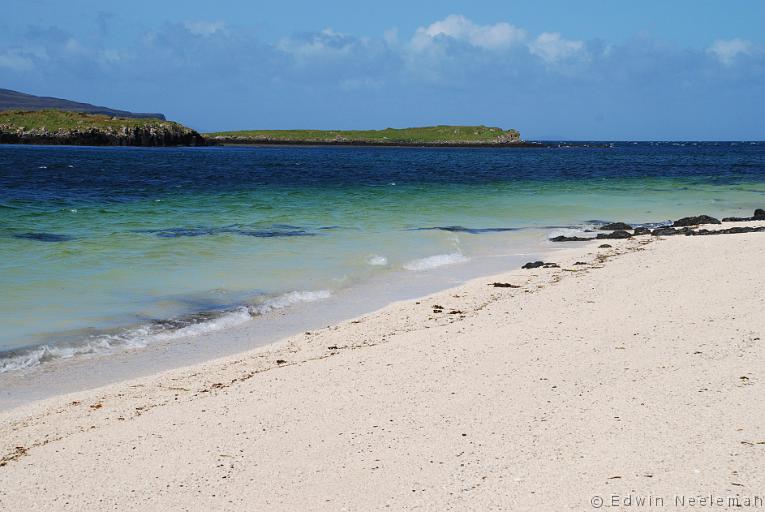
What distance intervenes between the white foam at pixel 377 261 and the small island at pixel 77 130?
103698 millimetres

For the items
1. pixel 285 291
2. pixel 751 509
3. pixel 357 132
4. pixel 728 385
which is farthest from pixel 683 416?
pixel 357 132

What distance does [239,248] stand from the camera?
16984 mm

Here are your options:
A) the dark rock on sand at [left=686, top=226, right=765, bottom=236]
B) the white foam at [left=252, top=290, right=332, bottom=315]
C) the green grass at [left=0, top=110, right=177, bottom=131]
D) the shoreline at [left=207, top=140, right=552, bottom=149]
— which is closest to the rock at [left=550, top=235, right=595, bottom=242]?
the dark rock on sand at [left=686, top=226, right=765, bottom=236]

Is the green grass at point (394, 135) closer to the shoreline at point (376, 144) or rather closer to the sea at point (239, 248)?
the shoreline at point (376, 144)

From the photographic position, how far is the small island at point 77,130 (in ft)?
353

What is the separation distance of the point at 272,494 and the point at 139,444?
1459 mm

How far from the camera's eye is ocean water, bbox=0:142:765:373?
10.4 m

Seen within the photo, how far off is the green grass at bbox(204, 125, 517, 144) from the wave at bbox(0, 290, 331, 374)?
157026mm

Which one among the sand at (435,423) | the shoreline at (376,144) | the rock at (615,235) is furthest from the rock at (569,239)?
the shoreline at (376,144)

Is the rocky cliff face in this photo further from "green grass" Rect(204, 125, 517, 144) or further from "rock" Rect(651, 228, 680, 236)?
"rock" Rect(651, 228, 680, 236)

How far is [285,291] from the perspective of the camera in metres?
12.2

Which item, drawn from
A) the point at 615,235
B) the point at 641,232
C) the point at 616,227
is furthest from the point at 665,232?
the point at 616,227

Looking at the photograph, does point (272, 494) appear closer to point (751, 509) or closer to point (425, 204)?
point (751, 509)

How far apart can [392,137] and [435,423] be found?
551 feet
